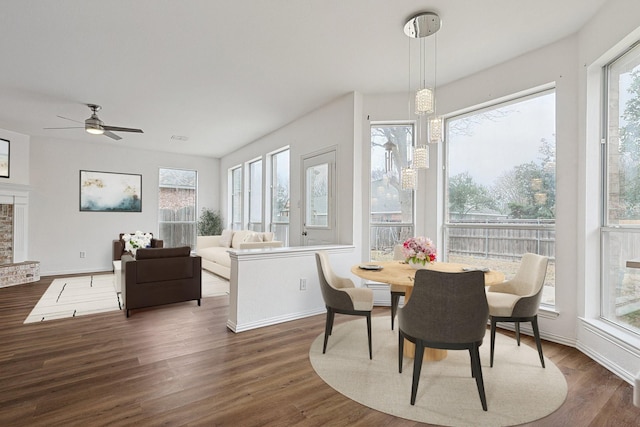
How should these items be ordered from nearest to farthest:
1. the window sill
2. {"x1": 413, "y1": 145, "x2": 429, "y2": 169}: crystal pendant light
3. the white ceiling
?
the window sill, the white ceiling, {"x1": 413, "y1": 145, "x2": 429, "y2": 169}: crystal pendant light

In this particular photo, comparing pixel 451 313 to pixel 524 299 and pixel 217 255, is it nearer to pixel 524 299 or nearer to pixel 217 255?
pixel 524 299

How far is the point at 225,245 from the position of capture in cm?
734

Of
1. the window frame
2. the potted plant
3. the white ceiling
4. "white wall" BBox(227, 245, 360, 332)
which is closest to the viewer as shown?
the white ceiling

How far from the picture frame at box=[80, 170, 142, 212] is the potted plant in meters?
1.49

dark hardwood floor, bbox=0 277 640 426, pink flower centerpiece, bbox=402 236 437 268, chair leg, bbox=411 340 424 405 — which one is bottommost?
dark hardwood floor, bbox=0 277 640 426

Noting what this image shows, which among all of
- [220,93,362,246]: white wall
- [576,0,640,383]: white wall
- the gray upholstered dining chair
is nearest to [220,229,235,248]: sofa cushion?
[220,93,362,246]: white wall

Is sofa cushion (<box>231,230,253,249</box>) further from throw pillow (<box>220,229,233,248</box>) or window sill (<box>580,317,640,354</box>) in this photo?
window sill (<box>580,317,640,354</box>)

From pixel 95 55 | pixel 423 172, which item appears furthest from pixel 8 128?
pixel 423 172

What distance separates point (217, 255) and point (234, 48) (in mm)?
4204

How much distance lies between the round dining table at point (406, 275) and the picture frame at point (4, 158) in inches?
278

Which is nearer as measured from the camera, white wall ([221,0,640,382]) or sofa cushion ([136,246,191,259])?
white wall ([221,0,640,382])

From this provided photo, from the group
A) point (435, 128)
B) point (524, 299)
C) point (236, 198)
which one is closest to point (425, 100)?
point (435, 128)

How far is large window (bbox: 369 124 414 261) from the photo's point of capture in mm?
4402

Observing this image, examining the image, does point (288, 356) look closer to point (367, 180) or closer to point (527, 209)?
point (367, 180)
